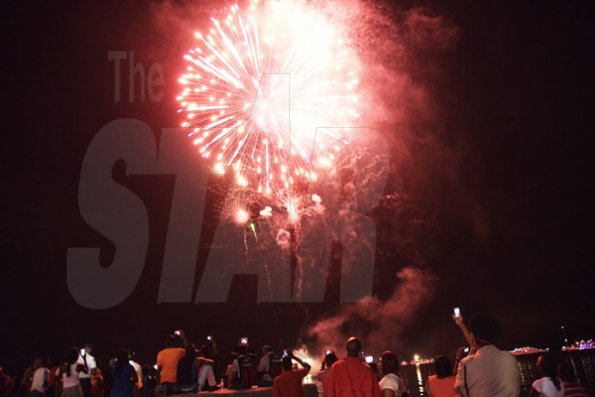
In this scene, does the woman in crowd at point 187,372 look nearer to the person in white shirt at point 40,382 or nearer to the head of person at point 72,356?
the head of person at point 72,356

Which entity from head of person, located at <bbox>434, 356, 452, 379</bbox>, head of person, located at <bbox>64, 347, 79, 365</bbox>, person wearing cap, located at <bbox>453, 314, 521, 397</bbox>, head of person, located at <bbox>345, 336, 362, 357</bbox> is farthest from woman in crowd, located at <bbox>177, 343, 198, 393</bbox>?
person wearing cap, located at <bbox>453, 314, 521, 397</bbox>

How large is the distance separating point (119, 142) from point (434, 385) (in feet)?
53.9

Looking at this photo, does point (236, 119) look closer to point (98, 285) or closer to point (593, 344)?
point (98, 285)

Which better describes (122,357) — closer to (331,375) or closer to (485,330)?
(331,375)

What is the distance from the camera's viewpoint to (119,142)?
20.0 meters

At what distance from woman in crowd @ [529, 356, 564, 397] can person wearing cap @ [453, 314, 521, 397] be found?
1.70 meters

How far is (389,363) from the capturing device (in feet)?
23.0

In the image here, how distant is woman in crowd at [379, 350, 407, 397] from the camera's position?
21.8ft

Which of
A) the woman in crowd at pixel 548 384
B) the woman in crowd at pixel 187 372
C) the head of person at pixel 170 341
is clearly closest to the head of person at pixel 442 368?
the woman in crowd at pixel 548 384

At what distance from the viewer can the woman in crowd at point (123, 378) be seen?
991 cm

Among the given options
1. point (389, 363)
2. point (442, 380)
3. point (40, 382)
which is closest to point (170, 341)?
point (40, 382)

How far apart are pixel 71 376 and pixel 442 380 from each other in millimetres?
7219

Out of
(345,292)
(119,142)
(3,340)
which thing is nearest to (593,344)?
(345,292)

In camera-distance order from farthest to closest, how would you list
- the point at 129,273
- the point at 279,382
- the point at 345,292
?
the point at 345,292, the point at 129,273, the point at 279,382
